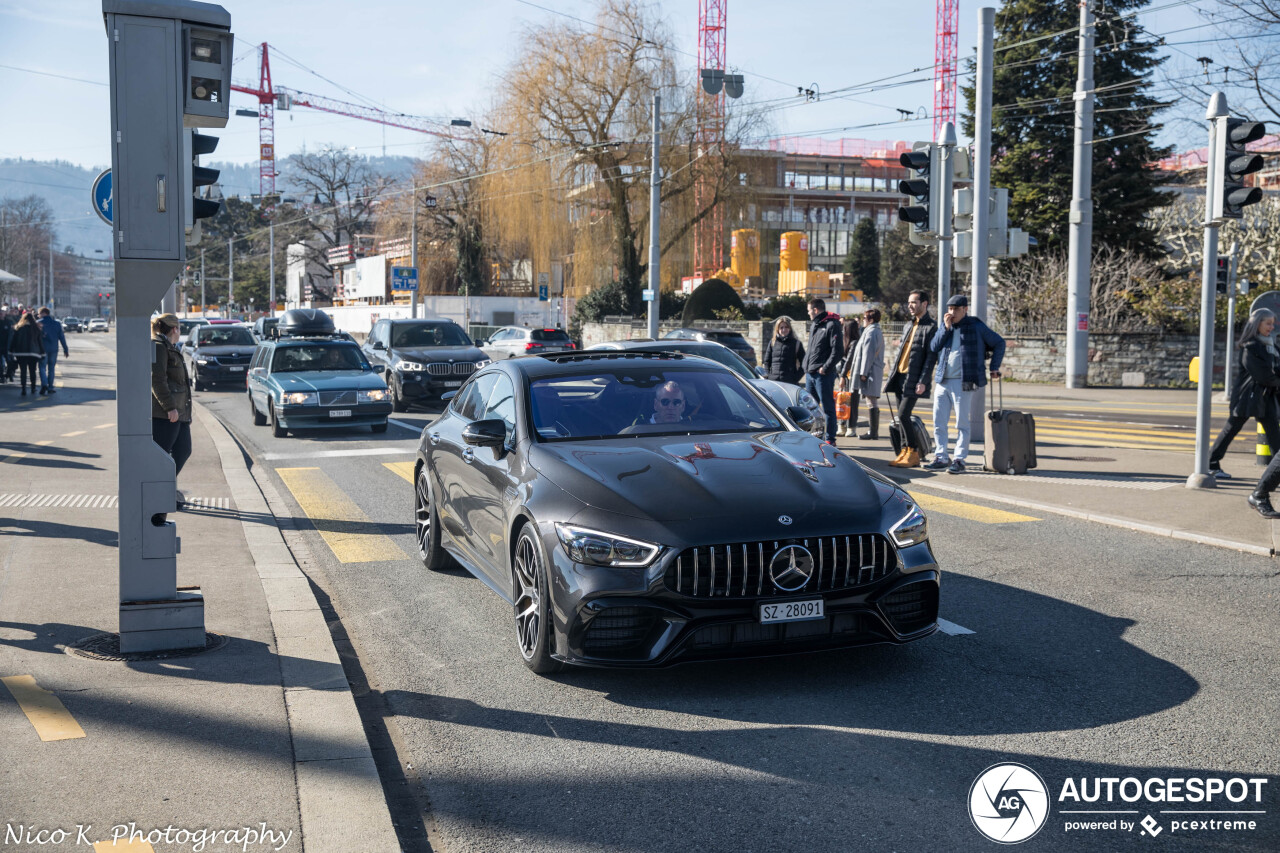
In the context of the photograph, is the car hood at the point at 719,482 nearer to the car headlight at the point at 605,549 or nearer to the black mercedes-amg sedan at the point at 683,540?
the black mercedes-amg sedan at the point at 683,540

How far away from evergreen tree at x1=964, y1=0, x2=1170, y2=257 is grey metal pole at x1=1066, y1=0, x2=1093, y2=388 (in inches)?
301

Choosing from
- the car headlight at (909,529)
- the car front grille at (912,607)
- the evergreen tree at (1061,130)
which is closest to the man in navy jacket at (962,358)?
the car headlight at (909,529)

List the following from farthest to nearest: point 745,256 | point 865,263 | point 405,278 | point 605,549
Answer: point 865,263 < point 745,256 < point 405,278 < point 605,549

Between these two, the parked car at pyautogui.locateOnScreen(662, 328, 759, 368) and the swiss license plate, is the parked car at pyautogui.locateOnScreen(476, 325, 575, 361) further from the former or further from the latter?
the swiss license plate

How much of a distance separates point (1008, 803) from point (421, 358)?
19171 millimetres

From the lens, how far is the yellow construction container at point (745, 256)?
63062mm

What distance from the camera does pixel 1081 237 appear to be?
2930 cm

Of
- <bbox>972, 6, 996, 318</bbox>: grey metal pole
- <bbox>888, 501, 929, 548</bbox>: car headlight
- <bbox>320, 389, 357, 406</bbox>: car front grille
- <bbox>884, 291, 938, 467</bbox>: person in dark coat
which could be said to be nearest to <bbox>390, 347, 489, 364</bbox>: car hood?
<bbox>320, 389, 357, 406</bbox>: car front grille

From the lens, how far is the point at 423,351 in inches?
890

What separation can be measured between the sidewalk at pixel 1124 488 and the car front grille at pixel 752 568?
4.73m

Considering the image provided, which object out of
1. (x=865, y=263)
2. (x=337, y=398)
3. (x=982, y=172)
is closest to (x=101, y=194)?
(x=337, y=398)

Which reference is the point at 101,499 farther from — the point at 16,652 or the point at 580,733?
the point at 580,733

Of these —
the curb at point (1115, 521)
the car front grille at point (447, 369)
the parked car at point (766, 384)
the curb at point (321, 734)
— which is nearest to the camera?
the curb at point (321, 734)

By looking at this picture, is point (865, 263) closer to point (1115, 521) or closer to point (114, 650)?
point (1115, 521)
